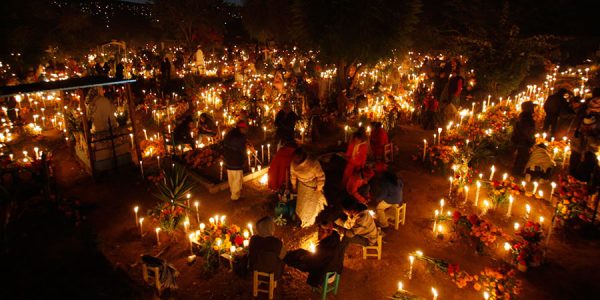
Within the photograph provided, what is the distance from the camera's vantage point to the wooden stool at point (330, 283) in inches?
208

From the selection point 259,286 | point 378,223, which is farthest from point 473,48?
point 259,286

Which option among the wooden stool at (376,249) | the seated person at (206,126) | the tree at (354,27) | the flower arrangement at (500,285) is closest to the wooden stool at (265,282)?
the wooden stool at (376,249)

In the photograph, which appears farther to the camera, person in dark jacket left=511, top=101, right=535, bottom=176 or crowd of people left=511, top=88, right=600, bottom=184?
person in dark jacket left=511, top=101, right=535, bottom=176

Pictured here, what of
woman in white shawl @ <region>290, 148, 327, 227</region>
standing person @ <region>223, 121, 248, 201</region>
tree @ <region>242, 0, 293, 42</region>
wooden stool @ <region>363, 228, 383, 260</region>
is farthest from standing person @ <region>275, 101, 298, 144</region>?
tree @ <region>242, 0, 293, 42</region>

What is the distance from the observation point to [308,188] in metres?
6.77

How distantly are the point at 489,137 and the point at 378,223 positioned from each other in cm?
517

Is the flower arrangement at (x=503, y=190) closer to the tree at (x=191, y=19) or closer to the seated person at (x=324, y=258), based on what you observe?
the seated person at (x=324, y=258)

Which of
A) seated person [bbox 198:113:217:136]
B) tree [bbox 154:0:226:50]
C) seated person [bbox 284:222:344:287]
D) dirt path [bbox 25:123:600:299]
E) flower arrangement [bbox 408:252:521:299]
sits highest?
tree [bbox 154:0:226:50]

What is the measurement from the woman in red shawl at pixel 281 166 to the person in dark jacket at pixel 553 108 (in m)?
8.58

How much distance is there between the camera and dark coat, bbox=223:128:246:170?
303 inches

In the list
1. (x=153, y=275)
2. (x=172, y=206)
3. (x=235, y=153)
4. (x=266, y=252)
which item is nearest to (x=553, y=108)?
(x=235, y=153)

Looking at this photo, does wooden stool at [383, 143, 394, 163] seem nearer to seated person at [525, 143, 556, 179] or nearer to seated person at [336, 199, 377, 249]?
seated person at [525, 143, 556, 179]

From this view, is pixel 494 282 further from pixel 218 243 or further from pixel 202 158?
pixel 202 158

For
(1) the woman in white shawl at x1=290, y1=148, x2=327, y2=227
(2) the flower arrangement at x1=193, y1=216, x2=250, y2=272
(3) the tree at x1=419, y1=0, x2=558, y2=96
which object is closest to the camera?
(2) the flower arrangement at x1=193, y1=216, x2=250, y2=272
